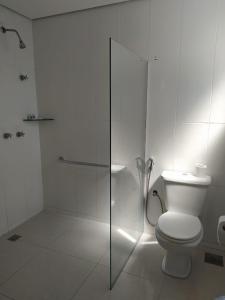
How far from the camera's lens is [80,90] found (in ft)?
8.30

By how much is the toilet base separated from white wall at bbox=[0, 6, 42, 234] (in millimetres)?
1748

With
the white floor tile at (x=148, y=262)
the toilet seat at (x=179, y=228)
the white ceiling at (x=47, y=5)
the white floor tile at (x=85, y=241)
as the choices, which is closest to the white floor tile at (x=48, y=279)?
the white floor tile at (x=85, y=241)

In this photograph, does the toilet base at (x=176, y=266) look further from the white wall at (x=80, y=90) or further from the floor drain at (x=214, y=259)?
the white wall at (x=80, y=90)

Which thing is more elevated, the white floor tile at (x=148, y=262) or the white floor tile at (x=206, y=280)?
the white floor tile at (x=148, y=262)

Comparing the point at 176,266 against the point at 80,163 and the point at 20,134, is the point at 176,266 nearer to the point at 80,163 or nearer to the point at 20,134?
the point at 80,163

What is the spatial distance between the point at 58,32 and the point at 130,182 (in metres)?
1.87

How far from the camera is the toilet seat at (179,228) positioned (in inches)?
66.3

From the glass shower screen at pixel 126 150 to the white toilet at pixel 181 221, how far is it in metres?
0.30

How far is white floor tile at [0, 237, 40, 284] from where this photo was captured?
6.27 feet

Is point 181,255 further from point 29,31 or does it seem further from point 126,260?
point 29,31

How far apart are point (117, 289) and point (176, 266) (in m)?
0.55

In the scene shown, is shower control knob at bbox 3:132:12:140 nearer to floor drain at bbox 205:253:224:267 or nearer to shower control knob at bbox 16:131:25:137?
shower control knob at bbox 16:131:25:137

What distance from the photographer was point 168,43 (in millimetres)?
2088

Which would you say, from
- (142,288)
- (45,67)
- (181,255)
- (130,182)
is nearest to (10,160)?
(45,67)
